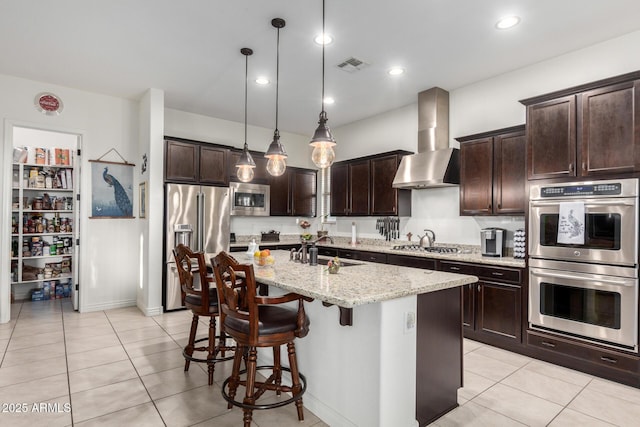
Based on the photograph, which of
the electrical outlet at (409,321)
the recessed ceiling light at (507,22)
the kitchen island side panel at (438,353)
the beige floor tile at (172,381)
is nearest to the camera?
the electrical outlet at (409,321)

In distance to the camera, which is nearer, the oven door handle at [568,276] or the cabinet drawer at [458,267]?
the oven door handle at [568,276]

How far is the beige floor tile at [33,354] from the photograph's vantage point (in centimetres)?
315

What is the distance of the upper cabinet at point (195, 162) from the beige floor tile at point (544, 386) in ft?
14.3

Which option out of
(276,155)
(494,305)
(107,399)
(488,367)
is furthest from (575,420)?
(107,399)

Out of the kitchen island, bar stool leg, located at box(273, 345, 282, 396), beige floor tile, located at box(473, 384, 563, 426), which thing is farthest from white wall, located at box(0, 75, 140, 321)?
beige floor tile, located at box(473, 384, 563, 426)

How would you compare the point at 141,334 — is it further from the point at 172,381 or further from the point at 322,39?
the point at 322,39

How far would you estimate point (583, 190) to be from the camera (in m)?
3.00

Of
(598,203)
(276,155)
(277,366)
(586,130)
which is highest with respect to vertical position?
(586,130)

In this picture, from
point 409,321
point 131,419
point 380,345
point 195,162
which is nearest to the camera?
point 380,345

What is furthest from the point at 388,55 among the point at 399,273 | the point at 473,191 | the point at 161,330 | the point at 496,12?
the point at 161,330

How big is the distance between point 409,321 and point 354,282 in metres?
0.39

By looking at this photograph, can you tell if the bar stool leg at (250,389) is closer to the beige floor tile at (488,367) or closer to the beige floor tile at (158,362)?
the beige floor tile at (158,362)

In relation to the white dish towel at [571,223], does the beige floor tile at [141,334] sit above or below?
below

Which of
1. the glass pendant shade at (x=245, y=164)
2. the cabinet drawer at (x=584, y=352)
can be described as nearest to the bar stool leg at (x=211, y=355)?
the glass pendant shade at (x=245, y=164)
